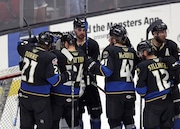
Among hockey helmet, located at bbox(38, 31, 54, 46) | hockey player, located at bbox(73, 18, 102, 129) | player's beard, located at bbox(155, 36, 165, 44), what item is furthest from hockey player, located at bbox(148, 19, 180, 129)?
hockey helmet, located at bbox(38, 31, 54, 46)

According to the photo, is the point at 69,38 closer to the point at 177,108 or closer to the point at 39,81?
the point at 39,81

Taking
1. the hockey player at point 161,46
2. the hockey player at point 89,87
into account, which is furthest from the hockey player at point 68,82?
the hockey player at point 161,46

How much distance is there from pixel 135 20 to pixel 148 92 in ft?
12.8

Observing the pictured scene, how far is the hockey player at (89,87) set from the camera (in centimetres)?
516

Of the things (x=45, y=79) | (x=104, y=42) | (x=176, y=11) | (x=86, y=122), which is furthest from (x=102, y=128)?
(x=176, y=11)

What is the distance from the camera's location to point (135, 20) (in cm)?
854

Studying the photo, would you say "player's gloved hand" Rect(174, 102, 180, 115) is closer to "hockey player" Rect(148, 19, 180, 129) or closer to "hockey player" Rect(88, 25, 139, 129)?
"hockey player" Rect(148, 19, 180, 129)

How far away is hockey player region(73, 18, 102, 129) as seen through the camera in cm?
516

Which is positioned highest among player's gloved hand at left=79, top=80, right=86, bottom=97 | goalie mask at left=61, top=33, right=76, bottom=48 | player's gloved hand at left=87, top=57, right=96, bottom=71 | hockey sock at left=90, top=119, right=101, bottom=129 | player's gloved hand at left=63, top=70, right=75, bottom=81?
goalie mask at left=61, top=33, right=76, bottom=48

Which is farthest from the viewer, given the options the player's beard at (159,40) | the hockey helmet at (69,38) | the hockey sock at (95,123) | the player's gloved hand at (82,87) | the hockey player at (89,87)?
the hockey sock at (95,123)

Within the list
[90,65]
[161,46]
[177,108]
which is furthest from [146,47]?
[177,108]

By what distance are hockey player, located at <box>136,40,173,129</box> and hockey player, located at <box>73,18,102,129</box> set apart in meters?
0.63

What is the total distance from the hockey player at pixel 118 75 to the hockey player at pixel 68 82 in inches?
5.5

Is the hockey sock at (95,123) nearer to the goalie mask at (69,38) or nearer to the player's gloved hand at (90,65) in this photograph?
the player's gloved hand at (90,65)
